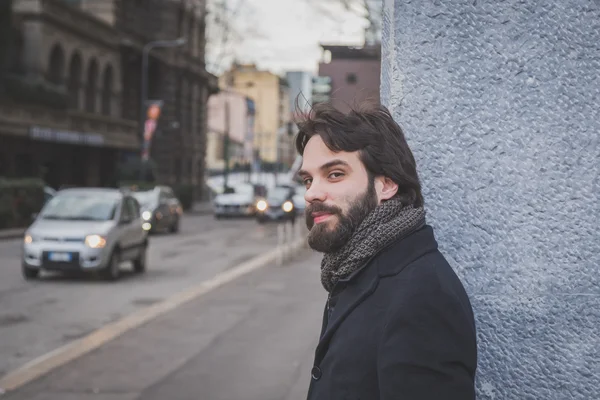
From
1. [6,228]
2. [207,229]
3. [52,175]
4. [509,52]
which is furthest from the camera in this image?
[52,175]

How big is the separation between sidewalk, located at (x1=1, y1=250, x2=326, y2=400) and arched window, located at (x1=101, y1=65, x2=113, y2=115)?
3950 cm

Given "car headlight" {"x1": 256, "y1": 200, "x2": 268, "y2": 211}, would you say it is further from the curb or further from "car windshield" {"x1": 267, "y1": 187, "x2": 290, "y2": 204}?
the curb

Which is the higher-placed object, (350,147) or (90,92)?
(90,92)

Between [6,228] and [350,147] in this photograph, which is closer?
[350,147]

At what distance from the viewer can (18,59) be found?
40.8 meters

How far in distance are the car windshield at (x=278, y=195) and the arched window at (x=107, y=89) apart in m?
13.1

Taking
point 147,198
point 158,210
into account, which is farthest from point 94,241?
point 147,198

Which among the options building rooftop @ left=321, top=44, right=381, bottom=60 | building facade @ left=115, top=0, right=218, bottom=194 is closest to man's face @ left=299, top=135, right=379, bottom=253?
building rooftop @ left=321, top=44, right=381, bottom=60

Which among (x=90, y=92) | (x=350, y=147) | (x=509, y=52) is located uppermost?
(x=90, y=92)

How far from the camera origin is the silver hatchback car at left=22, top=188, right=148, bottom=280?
16094mm

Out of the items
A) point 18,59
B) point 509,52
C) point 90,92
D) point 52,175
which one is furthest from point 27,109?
point 509,52

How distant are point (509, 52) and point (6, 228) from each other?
2998cm

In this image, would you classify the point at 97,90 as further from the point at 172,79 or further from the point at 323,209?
the point at 323,209

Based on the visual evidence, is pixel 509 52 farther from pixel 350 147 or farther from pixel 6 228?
→ pixel 6 228
